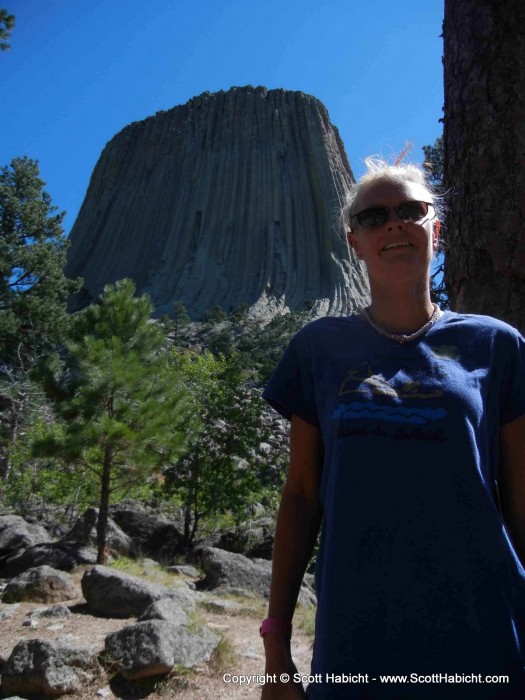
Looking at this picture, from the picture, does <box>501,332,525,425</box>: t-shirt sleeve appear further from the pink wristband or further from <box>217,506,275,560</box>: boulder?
<box>217,506,275,560</box>: boulder

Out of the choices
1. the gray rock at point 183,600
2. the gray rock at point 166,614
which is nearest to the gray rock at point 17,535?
the gray rock at point 183,600

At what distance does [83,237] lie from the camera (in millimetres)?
46188

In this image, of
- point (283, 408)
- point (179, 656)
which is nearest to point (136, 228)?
point (179, 656)

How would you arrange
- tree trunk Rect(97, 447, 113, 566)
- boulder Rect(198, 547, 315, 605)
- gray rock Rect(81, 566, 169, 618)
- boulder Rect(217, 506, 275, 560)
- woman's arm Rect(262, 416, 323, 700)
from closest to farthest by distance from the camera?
woman's arm Rect(262, 416, 323, 700) < gray rock Rect(81, 566, 169, 618) < boulder Rect(198, 547, 315, 605) < tree trunk Rect(97, 447, 113, 566) < boulder Rect(217, 506, 275, 560)

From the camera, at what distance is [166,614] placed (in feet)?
17.4

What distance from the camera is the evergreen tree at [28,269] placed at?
1823cm

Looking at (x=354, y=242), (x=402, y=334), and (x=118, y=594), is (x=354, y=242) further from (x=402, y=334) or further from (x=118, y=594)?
(x=118, y=594)

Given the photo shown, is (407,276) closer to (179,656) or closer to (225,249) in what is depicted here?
(179,656)

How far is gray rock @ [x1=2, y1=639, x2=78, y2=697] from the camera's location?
4.42 metres

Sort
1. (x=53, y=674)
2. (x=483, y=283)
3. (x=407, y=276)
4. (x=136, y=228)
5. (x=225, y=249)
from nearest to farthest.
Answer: (x=407, y=276)
(x=483, y=283)
(x=53, y=674)
(x=225, y=249)
(x=136, y=228)

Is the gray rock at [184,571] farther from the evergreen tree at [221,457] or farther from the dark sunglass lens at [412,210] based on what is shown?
the dark sunglass lens at [412,210]

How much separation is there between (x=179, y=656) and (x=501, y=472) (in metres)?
4.11

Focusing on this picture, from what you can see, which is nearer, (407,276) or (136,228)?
(407,276)

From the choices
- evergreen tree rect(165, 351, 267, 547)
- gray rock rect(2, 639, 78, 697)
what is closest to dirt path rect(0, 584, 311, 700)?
gray rock rect(2, 639, 78, 697)
